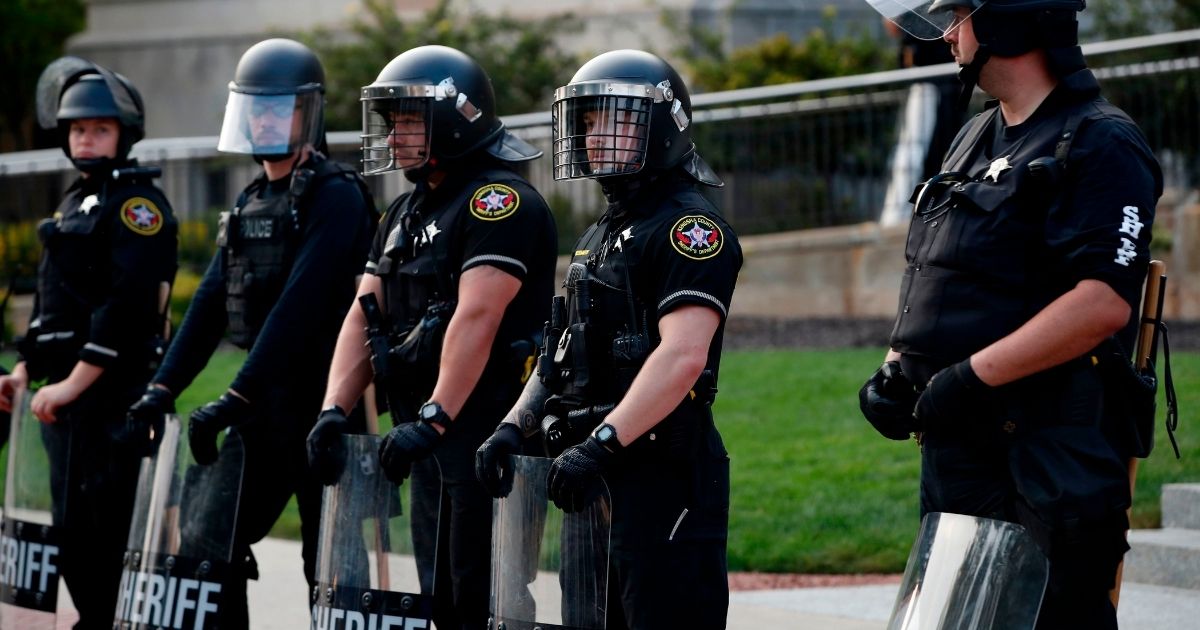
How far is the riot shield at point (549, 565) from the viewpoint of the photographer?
409 cm

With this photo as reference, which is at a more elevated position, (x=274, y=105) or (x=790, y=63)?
(x=790, y=63)

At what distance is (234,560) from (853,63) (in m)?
10.6

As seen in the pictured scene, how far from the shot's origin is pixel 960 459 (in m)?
3.86

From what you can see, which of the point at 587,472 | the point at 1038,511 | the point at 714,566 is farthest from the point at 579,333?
the point at 1038,511

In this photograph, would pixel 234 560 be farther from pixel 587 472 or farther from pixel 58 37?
pixel 58 37

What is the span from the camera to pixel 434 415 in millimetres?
4680

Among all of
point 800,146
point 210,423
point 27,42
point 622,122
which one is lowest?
point 210,423

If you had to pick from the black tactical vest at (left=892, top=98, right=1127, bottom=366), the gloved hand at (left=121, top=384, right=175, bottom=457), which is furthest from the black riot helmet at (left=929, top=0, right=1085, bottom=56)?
the gloved hand at (left=121, top=384, right=175, bottom=457)

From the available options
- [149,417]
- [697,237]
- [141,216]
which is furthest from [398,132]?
[141,216]

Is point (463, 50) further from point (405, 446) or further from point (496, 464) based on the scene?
point (496, 464)

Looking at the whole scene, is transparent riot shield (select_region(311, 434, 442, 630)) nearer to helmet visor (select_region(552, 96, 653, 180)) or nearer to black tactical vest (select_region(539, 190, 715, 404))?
black tactical vest (select_region(539, 190, 715, 404))

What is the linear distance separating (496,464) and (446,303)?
2.64ft

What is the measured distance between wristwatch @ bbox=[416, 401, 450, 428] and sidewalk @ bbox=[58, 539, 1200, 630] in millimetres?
1859

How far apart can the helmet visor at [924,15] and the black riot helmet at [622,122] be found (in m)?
0.62
